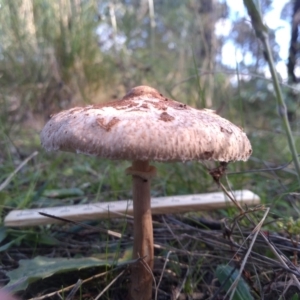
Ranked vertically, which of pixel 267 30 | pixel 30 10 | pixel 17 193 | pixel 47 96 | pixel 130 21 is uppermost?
pixel 130 21

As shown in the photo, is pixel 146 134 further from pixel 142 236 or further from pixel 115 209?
pixel 115 209

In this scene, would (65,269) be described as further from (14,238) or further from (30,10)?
(30,10)

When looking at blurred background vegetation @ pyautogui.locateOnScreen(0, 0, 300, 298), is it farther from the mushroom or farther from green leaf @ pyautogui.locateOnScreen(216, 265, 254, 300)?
the mushroom

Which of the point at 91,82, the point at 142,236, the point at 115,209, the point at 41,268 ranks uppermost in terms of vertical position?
the point at 91,82

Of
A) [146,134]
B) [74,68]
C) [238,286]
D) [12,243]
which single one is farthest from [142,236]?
[74,68]

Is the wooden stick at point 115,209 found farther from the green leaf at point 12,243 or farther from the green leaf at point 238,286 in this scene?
the green leaf at point 238,286

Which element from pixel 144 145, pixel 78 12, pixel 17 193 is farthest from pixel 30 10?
pixel 144 145
